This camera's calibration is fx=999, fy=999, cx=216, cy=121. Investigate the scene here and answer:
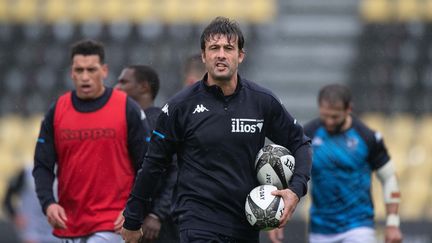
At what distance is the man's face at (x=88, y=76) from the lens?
8.00m

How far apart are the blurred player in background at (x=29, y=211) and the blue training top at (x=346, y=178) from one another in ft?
14.7

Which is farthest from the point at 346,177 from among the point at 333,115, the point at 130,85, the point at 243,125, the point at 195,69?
the point at 243,125

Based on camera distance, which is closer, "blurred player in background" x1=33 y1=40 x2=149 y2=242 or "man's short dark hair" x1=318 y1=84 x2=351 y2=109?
"blurred player in background" x1=33 y1=40 x2=149 y2=242

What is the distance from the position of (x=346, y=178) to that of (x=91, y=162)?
264 cm

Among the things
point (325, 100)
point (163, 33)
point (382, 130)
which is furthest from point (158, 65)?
point (325, 100)

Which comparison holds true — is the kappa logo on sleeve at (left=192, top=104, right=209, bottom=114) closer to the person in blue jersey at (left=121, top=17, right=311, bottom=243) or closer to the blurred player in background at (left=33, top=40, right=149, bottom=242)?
the person in blue jersey at (left=121, top=17, right=311, bottom=243)

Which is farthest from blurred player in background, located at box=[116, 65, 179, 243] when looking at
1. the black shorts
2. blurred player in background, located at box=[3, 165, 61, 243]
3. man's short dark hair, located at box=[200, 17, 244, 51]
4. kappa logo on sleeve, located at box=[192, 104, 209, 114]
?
blurred player in background, located at box=[3, 165, 61, 243]

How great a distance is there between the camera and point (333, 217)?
30.6 feet

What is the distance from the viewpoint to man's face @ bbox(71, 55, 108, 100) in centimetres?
800

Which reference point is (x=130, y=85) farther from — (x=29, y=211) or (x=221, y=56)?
(x=29, y=211)

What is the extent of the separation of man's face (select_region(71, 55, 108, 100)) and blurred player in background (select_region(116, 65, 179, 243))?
664mm

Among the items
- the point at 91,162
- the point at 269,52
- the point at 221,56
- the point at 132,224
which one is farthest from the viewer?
the point at 269,52

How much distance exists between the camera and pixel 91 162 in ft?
25.7

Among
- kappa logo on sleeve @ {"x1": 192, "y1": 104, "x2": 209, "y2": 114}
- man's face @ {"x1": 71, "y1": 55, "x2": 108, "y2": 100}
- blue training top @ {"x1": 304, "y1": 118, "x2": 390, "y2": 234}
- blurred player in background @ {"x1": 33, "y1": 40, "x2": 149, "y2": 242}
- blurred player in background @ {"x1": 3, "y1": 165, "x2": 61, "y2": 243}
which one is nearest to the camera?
kappa logo on sleeve @ {"x1": 192, "y1": 104, "x2": 209, "y2": 114}
